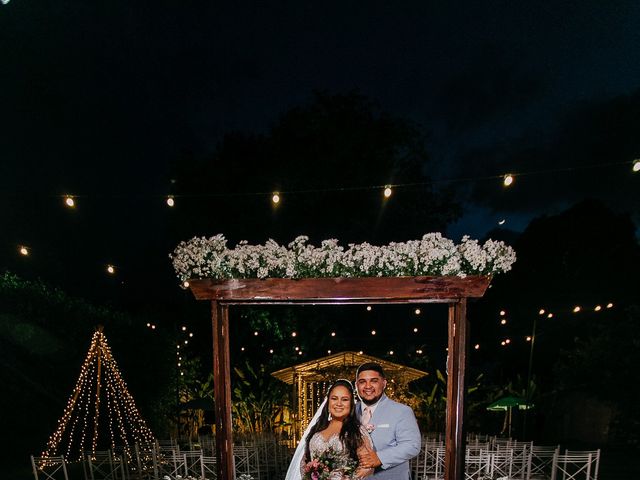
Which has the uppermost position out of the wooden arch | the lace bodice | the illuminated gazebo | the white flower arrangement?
the white flower arrangement

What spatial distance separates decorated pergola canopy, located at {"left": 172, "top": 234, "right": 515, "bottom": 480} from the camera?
5008 millimetres

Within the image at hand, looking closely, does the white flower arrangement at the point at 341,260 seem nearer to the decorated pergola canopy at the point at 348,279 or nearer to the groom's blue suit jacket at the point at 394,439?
the decorated pergola canopy at the point at 348,279

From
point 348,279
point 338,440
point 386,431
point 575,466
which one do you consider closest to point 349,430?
point 338,440

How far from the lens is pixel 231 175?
13453 millimetres

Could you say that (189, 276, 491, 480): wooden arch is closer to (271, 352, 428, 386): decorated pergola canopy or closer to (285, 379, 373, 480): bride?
(285, 379, 373, 480): bride

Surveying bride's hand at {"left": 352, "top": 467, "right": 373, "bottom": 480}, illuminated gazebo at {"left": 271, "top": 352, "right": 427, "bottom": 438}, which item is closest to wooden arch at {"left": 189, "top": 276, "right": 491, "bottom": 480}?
bride's hand at {"left": 352, "top": 467, "right": 373, "bottom": 480}

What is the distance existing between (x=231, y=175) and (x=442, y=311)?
28.1 feet

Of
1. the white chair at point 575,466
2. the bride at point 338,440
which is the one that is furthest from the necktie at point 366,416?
the white chair at point 575,466

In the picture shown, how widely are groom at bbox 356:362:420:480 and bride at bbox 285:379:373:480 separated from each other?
0.10 meters

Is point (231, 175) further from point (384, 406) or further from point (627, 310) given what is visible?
point (627, 310)

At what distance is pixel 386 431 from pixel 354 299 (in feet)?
4.61

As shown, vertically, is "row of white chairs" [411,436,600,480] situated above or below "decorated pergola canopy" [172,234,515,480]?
below

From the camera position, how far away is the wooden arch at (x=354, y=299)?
504cm

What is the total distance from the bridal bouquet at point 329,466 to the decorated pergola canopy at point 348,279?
955 mm
